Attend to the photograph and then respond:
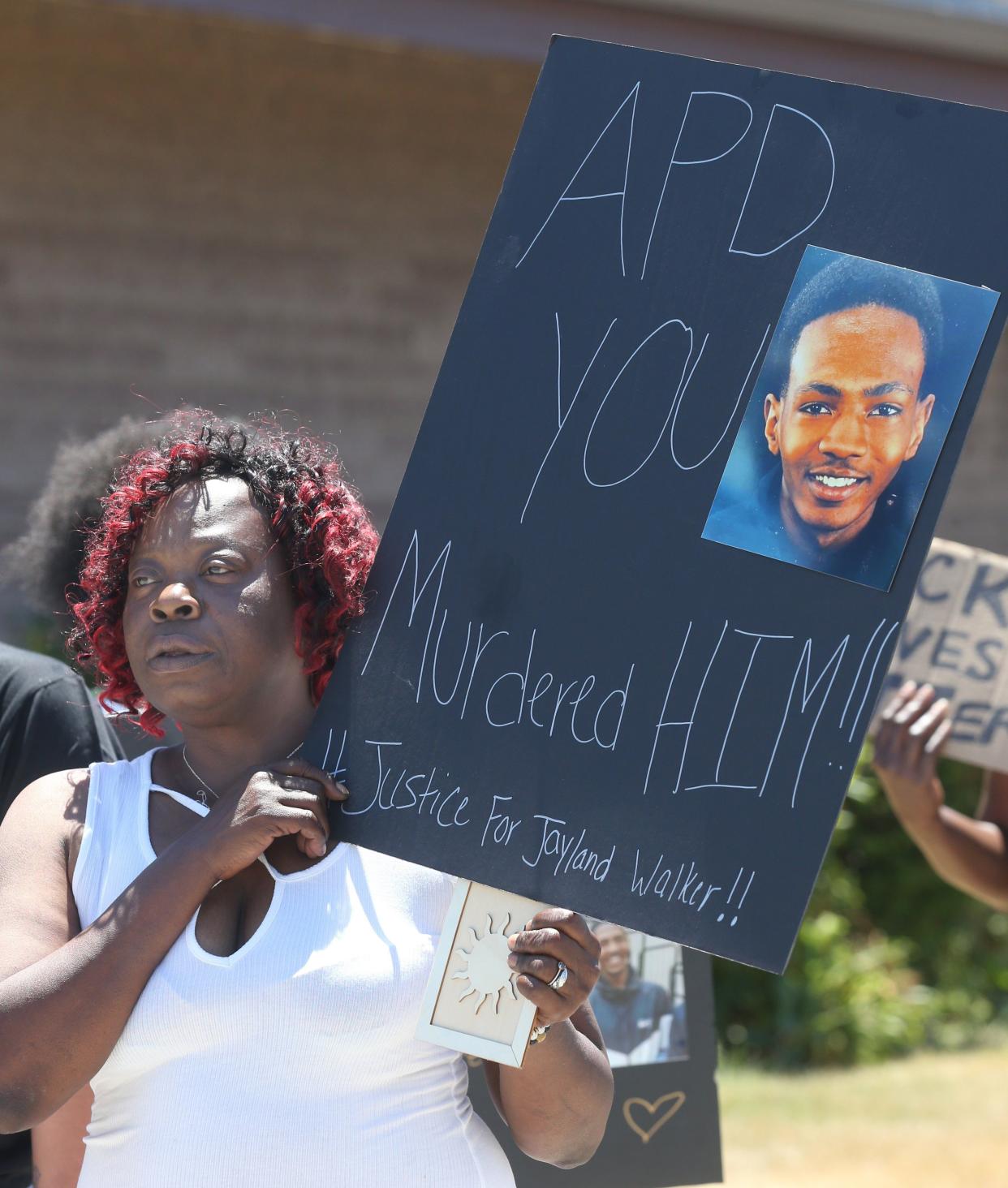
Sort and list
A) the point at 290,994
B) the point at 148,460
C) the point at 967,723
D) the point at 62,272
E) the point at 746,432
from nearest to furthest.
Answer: the point at 290,994 < the point at 746,432 < the point at 148,460 < the point at 967,723 < the point at 62,272

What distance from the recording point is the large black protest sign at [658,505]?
178 cm

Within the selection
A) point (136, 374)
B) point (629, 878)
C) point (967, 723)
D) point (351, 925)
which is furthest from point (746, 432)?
point (136, 374)

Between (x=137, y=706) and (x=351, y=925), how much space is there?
49 centimetres

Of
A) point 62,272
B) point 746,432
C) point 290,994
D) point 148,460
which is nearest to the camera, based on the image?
point 290,994

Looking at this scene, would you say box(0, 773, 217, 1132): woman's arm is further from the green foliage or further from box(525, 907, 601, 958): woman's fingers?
the green foliage

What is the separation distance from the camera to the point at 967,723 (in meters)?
3.22

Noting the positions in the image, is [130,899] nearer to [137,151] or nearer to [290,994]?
[290,994]

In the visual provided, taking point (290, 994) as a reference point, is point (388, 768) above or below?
above

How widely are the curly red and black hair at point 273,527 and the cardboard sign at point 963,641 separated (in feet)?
5.43

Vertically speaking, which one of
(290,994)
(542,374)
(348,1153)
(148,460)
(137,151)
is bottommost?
(348,1153)

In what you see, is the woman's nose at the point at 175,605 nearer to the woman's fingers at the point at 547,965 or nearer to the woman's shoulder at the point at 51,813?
the woman's shoulder at the point at 51,813

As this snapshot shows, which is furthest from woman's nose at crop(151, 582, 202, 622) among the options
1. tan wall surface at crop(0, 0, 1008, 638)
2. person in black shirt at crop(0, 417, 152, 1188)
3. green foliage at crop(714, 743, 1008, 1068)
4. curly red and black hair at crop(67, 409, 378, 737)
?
green foliage at crop(714, 743, 1008, 1068)

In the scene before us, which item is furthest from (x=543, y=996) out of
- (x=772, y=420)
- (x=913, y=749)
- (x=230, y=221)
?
(x=230, y=221)

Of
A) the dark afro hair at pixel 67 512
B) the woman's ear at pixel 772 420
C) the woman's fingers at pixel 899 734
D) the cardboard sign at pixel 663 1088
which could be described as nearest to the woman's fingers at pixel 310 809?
the woman's ear at pixel 772 420
